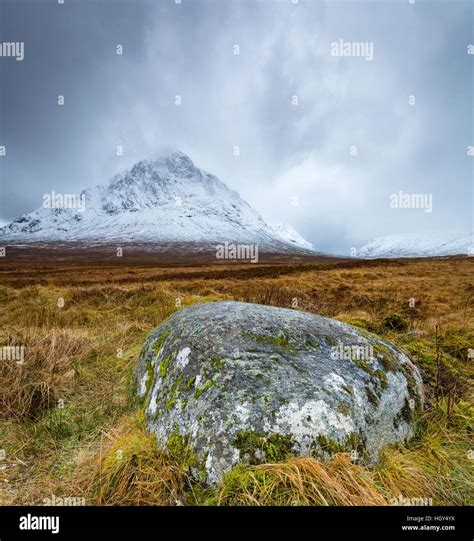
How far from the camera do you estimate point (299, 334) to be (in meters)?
3.39

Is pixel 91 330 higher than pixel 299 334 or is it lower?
lower

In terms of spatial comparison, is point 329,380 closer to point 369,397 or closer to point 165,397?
point 369,397

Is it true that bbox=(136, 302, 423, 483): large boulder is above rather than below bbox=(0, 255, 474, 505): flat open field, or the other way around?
above

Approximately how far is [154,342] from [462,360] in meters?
5.17

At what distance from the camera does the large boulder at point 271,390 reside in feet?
7.66

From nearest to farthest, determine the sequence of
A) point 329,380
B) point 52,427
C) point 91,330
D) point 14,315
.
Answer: point 329,380 < point 52,427 < point 91,330 < point 14,315

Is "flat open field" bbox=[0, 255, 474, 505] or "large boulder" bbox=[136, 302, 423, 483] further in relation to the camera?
"large boulder" bbox=[136, 302, 423, 483]

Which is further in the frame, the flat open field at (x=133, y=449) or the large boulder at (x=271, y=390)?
the large boulder at (x=271, y=390)

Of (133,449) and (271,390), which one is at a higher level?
(271,390)

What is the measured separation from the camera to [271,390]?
8.52 ft

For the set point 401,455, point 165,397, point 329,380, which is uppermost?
point 329,380

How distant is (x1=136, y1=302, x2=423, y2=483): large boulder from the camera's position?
233 cm

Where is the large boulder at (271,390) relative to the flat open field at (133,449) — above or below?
above
